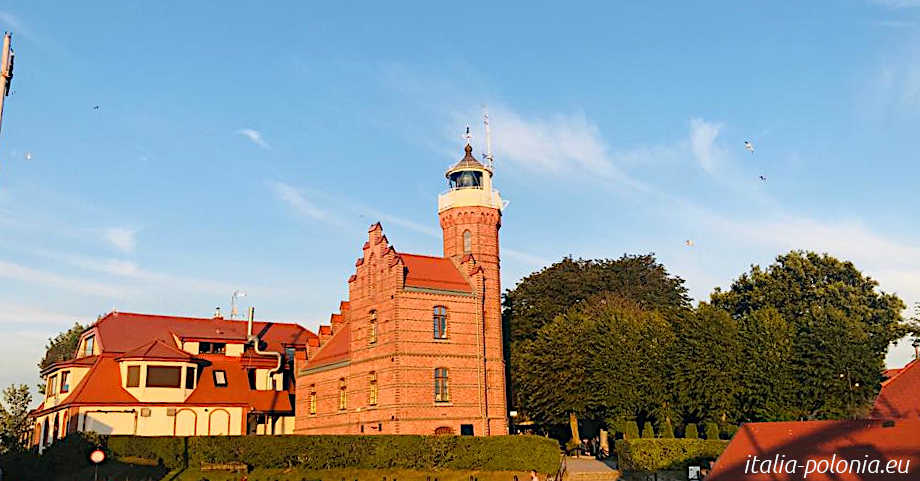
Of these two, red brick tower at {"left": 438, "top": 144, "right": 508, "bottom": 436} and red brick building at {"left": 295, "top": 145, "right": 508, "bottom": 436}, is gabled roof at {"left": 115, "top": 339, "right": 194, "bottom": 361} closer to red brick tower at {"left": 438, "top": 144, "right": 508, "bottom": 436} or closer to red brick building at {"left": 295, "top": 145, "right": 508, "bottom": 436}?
red brick building at {"left": 295, "top": 145, "right": 508, "bottom": 436}

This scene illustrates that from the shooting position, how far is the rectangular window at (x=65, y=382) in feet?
197

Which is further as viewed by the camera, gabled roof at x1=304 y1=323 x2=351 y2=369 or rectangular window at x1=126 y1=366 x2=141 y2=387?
gabled roof at x1=304 y1=323 x2=351 y2=369

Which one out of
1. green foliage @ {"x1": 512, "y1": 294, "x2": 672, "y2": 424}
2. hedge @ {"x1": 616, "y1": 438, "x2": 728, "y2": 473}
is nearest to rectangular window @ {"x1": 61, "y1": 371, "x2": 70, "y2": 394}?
→ green foliage @ {"x1": 512, "y1": 294, "x2": 672, "y2": 424}

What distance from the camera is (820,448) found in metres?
19.3

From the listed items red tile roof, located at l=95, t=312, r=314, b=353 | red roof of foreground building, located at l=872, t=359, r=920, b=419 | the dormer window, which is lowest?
red roof of foreground building, located at l=872, t=359, r=920, b=419

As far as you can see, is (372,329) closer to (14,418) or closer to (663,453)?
(663,453)

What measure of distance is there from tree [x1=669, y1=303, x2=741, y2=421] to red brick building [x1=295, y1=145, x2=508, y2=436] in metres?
11.9

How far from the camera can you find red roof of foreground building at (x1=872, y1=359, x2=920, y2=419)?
129ft

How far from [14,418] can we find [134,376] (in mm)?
30284

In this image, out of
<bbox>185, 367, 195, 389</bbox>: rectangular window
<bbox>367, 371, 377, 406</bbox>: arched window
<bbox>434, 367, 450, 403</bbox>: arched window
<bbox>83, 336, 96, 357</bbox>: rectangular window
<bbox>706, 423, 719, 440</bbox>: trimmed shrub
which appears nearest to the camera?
<bbox>706, 423, 719, 440</bbox>: trimmed shrub

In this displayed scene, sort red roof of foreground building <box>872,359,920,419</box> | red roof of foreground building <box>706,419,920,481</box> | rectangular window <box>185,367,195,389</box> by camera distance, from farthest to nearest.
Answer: rectangular window <box>185,367,195,389</box> → red roof of foreground building <box>872,359,920,419</box> → red roof of foreground building <box>706,419,920,481</box>

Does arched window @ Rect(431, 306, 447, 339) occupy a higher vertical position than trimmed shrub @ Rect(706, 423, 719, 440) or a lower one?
higher

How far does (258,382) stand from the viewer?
218 feet

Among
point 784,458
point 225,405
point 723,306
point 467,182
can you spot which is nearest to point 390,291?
point 467,182
